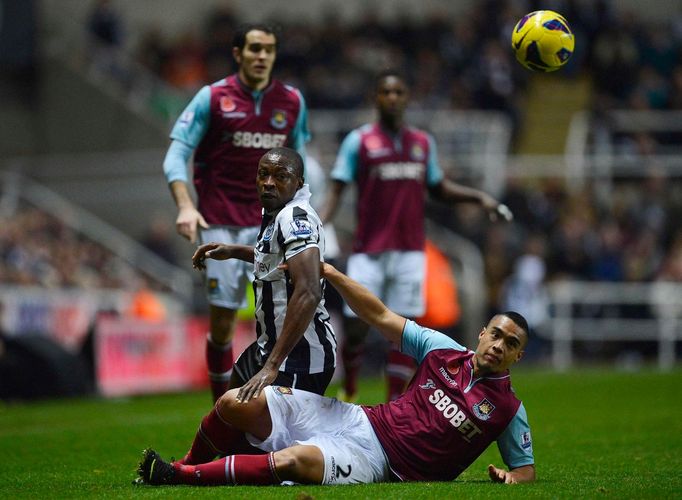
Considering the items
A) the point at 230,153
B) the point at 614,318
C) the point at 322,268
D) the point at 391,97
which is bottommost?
the point at 614,318

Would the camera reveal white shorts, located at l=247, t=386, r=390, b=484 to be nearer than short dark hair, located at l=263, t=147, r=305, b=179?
Yes

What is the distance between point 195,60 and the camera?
26.1 meters

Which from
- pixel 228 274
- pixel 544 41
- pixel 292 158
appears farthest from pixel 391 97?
pixel 292 158

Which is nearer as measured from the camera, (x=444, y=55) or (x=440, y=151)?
(x=440, y=151)

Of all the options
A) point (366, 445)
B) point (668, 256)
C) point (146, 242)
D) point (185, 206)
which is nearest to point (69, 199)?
point (146, 242)

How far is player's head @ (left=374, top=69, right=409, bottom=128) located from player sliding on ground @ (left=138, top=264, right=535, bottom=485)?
3.81 m

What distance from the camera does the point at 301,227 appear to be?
21.6 feet

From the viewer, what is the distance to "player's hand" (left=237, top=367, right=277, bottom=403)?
6.46 m

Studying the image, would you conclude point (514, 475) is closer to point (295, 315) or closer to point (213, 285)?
point (295, 315)

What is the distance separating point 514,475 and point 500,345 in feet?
2.44

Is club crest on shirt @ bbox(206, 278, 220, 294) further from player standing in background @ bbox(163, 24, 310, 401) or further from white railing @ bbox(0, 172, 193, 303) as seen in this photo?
white railing @ bbox(0, 172, 193, 303)

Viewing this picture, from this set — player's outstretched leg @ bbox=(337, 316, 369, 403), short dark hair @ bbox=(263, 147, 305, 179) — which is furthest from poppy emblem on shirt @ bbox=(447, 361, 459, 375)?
player's outstretched leg @ bbox=(337, 316, 369, 403)

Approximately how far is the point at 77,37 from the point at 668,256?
13.1 m

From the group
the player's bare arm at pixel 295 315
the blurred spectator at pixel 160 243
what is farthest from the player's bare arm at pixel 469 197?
the blurred spectator at pixel 160 243
